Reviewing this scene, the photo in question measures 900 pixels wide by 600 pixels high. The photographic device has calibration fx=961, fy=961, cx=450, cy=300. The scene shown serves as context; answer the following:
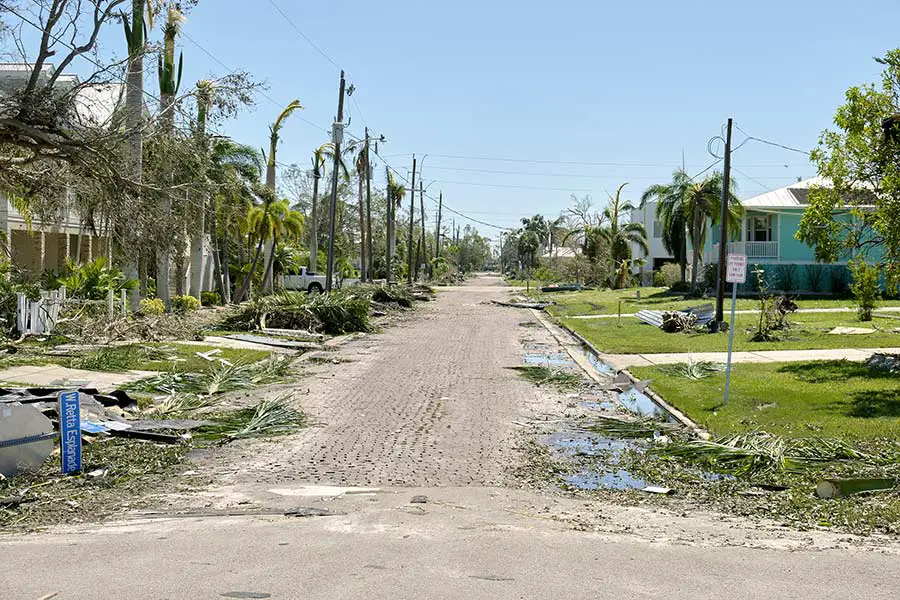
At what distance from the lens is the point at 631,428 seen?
13461 millimetres

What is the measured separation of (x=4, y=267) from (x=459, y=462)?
54.5 ft

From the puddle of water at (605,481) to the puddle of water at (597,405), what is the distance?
483cm

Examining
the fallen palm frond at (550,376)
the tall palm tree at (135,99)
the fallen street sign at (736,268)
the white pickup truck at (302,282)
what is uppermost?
the tall palm tree at (135,99)

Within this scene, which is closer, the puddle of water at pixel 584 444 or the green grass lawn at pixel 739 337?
the puddle of water at pixel 584 444

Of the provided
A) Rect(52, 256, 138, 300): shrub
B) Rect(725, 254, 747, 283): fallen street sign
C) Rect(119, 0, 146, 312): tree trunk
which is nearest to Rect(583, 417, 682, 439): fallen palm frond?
Rect(725, 254, 747, 283): fallen street sign

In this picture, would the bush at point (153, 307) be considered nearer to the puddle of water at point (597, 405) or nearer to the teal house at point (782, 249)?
the puddle of water at point (597, 405)

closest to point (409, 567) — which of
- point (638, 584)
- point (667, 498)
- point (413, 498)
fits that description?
point (638, 584)

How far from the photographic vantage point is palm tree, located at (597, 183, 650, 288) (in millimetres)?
71312

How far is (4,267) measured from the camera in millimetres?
23281

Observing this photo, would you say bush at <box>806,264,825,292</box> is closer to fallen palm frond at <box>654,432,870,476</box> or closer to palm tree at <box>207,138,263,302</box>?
palm tree at <box>207,138,263,302</box>

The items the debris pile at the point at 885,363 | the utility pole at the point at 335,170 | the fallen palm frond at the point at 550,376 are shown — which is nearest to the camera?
the debris pile at the point at 885,363

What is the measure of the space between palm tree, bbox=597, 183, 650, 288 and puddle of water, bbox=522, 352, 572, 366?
1813 inches

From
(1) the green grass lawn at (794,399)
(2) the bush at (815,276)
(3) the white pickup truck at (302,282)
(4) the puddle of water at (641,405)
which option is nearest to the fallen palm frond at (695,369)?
(1) the green grass lawn at (794,399)

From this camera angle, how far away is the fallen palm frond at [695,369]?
19172mm
